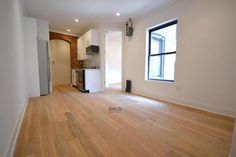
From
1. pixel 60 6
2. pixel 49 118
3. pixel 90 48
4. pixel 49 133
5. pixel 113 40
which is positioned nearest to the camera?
pixel 49 133

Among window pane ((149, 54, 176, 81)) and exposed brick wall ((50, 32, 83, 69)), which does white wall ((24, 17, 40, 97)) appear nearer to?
exposed brick wall ((50, 32, 83, 69))

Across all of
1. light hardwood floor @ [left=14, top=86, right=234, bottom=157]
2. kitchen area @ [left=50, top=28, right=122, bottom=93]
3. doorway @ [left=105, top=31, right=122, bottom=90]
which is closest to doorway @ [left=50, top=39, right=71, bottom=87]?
kitchen area @ [left=50, top=28, right=122, bottom=93]

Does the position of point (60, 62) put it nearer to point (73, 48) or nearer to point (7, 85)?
point (73, 48)

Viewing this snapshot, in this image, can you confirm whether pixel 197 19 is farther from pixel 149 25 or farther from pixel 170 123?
pixel 170 123

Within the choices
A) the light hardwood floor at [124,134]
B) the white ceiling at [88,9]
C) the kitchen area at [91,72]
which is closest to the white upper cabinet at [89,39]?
the kitchen area at [91,72]

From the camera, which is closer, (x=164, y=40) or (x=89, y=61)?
(x=164, y=40)

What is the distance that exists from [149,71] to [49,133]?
337cm

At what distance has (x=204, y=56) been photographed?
286cm

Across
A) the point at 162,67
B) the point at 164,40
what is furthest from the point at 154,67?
the point at 164,40

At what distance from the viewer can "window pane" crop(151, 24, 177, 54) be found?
12.0ft

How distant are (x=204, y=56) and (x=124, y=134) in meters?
2.37

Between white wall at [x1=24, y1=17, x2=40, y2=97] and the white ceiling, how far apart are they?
0.47m

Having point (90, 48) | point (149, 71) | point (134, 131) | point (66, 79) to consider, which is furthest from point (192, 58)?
point (66, 79)

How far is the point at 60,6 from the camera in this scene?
366 cm
